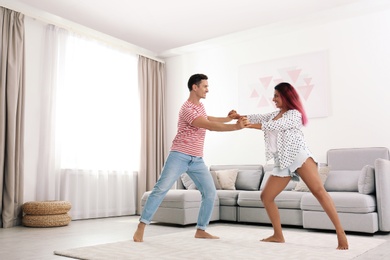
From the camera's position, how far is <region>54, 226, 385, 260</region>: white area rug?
2.46 m

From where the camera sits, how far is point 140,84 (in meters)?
6.36

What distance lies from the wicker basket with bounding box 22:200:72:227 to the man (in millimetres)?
1734

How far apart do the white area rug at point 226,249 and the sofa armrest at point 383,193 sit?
1.59 feet

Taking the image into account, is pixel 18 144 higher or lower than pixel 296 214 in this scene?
higher

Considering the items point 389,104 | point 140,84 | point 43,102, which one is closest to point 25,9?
point 43,102

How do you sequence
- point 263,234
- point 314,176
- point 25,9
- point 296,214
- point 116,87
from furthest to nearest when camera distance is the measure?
point 116,87, point 25,9, point 296,214, point 263,234, point 314,176

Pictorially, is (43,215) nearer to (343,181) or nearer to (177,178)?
(177,178)

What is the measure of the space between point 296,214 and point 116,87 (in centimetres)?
337

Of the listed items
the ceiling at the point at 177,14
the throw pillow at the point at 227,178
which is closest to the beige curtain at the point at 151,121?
the ceiling at the point at 177,14

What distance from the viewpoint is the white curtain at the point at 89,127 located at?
16.6ft

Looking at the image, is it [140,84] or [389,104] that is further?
[140,84]

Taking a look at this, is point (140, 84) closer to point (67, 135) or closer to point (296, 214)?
point (67, 135)

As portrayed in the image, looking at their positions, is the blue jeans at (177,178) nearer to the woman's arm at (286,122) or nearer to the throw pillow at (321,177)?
the woman's arm at (286,122)

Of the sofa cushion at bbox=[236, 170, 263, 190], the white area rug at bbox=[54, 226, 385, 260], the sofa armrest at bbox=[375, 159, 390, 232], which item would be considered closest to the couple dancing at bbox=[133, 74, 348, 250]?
the white area rug at bbox=[54, 226, 385, 260]
